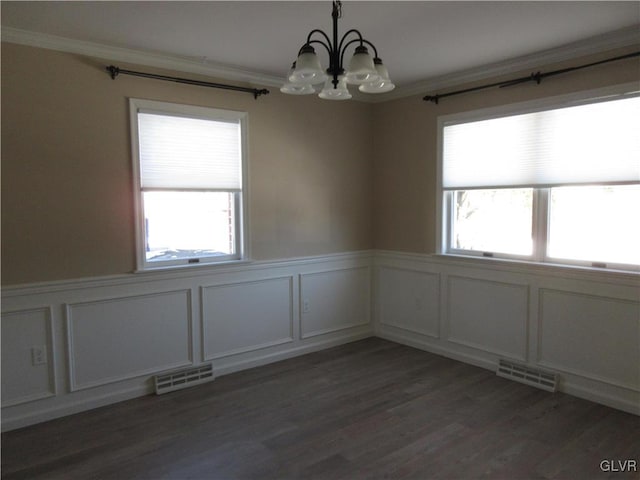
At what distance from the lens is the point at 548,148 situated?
3.45m

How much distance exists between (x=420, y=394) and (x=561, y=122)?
2.33 metres

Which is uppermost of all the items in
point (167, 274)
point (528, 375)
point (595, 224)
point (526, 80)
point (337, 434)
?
point (526, 80)

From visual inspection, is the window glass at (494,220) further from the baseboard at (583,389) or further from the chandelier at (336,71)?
the chandelier at (336,71)

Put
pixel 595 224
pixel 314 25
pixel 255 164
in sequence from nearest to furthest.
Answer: pixel 314 25 < pixel 595 224 < pixel 255 164

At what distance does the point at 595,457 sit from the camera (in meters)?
2.60

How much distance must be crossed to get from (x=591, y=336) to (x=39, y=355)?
155 inches

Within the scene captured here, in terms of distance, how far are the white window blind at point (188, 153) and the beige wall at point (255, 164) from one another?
14 cm

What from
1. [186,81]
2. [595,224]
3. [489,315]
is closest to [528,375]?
[489,315]

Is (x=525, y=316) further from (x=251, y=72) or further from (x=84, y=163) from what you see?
(x=84, y=163)

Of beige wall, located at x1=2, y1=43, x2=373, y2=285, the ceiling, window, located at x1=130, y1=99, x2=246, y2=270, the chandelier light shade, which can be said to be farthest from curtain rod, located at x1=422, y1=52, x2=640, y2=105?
the chandelier light shade

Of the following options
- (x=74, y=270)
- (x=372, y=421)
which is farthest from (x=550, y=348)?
(x=74, y=270)

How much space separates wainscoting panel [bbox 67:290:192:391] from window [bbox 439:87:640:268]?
251 centimetres

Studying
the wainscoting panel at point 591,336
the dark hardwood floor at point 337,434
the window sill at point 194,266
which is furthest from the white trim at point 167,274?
the wainscoting panel at point 591,336

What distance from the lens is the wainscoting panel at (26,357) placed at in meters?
2.97
